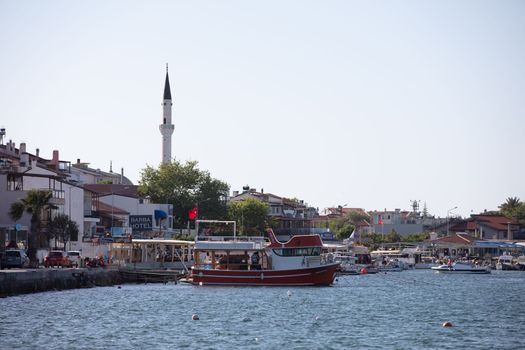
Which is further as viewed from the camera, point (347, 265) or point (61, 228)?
point (347, 265)

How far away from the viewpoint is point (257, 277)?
8306 centimetres

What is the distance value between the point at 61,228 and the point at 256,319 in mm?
40482

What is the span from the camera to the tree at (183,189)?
524 ft

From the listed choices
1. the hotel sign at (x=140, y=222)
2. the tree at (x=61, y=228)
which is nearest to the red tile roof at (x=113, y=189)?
the hotel sign at (x=140, y=222)

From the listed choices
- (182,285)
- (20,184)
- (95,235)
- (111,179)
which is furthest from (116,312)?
(111,179)

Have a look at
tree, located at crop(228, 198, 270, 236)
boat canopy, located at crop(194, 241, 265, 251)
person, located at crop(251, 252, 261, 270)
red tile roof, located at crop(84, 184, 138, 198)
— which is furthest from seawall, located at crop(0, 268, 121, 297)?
tree, located at crop(228, 198, 270, 236)

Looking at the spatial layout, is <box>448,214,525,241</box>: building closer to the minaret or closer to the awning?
the minaret

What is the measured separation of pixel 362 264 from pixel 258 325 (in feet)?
295

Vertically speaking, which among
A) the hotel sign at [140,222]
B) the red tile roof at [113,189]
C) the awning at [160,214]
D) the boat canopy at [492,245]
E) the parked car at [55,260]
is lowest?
the parked car at [55,260]

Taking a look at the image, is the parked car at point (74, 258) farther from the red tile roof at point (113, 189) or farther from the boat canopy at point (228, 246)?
the red tile roof at point (113, 189)

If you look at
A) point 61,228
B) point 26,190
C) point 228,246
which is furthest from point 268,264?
point 26,190

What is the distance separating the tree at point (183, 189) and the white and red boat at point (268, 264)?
7313 cm

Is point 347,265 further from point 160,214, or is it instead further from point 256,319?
point 256,319

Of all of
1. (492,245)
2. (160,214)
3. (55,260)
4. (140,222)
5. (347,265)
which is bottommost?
(347,265)
